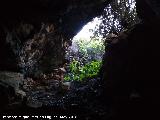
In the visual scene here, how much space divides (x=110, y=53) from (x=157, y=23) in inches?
90.6

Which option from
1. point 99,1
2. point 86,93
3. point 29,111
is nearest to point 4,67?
point 29,111

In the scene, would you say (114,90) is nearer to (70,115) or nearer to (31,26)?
(70,115)

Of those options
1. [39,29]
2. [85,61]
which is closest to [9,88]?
[39,29]

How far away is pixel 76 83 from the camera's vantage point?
12.3 meters

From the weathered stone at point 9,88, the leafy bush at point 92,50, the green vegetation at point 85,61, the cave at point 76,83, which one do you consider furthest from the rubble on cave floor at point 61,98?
the leafy bush at point 92,50

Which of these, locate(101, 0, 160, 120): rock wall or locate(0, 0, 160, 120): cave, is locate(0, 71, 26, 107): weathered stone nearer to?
locate(0, 0, 160, 120): cave

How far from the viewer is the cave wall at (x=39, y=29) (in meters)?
9.22

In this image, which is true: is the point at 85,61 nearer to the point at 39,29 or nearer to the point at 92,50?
the point at 92,50

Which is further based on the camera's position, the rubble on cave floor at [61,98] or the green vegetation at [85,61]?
the green vegetation at [85,61]

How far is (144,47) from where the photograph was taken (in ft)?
25.8

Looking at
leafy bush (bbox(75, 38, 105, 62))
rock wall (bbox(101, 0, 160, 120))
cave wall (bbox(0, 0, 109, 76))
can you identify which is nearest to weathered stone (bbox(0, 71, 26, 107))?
cave wall (bbox(0, 0, 109, 76))

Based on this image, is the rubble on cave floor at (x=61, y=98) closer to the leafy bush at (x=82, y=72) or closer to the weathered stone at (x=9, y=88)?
the weathered stone at (x=9, y=88)

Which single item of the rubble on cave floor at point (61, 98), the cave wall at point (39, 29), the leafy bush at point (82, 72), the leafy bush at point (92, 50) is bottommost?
the rubble on cave floor at point (61, 98)

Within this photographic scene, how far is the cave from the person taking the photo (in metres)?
7.37
